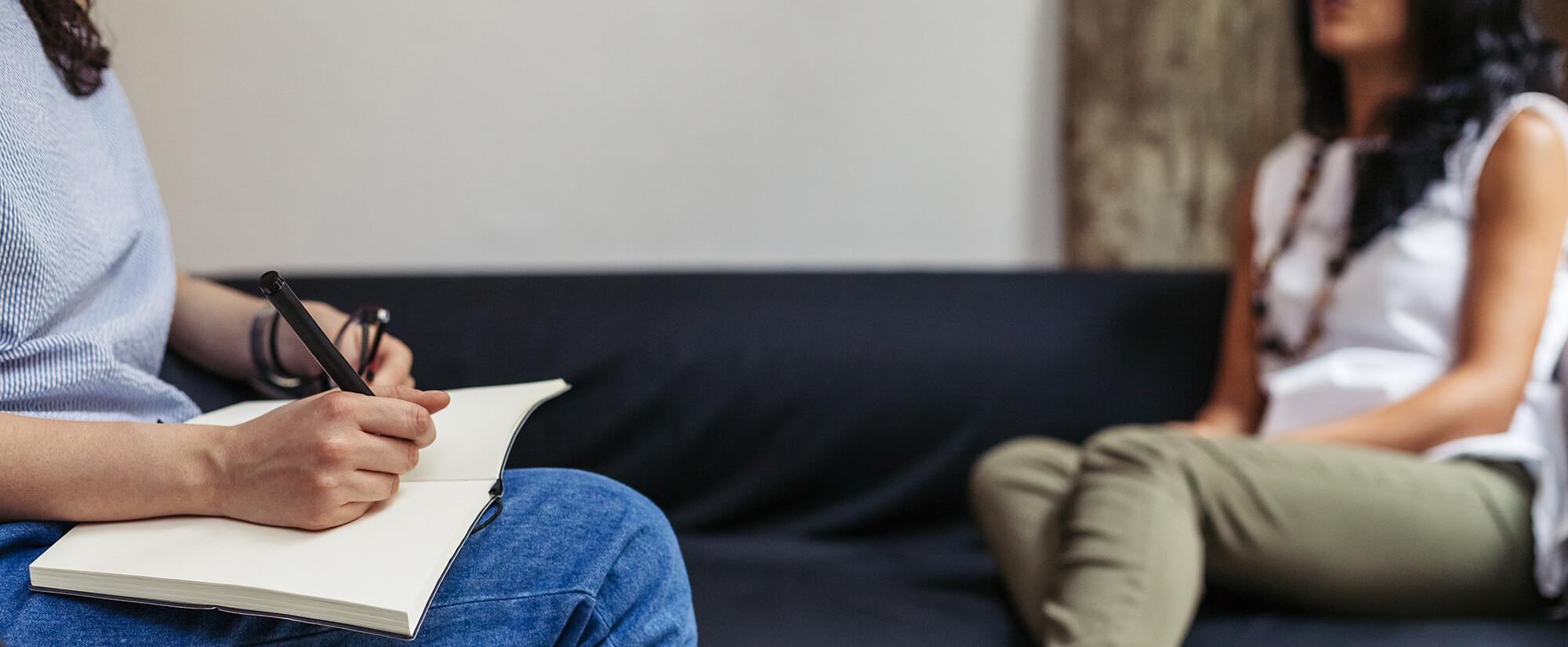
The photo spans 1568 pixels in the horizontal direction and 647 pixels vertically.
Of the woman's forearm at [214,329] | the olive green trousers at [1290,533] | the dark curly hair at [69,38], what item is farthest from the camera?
the olive green trousers at [1290,533]

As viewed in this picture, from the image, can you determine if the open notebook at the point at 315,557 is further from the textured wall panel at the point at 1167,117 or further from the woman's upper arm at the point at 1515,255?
the textured wall panel at the point at 1167,117

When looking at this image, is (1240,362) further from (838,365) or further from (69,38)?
(69,38)

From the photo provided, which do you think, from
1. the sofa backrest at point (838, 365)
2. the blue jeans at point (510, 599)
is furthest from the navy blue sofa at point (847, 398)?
the blue jeans at point (510, 599)

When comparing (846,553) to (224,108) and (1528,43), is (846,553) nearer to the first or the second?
(224,108)

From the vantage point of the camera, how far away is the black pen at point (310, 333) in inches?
15.5

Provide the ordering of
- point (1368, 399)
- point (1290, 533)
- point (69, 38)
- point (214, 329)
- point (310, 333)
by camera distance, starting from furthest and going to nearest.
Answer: point (1368, 399)
point (1290, 533)
point (214, 329)
point (69, 38)
point (310, 333)

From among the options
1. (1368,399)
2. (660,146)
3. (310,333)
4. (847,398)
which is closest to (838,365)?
(847,398)

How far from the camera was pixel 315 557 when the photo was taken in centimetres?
44

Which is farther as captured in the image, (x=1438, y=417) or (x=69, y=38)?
(x=1438, y=417)

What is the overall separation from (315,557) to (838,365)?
0.79 metres

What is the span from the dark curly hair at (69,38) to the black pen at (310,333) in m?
0.24

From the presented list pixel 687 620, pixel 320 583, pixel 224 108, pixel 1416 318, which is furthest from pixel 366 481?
pixel 1416 318

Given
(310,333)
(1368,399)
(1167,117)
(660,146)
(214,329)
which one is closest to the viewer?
(310,333)

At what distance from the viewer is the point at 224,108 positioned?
758 millimetres
